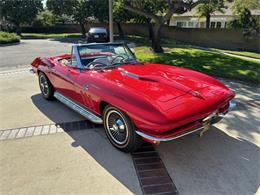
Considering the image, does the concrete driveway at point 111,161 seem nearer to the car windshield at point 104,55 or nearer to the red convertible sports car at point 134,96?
the red convertible sports car at point 134,96

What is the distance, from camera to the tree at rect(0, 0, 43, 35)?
104ft

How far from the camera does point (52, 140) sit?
12.2 ft

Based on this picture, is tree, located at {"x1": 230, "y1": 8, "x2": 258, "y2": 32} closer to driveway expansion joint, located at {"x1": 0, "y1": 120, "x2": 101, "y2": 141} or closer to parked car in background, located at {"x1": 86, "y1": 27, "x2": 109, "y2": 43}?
parked car in background, located at {"x1": 86, "y1": 27, "x2": 109, "y2": 43}

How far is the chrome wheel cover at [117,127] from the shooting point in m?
3.22

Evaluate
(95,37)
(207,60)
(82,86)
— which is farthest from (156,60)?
(95,37)

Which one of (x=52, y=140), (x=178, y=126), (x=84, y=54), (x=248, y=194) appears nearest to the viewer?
(x=248, y=194)

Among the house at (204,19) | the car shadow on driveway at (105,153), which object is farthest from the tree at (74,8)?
the car shadow on driveway at (105,153)

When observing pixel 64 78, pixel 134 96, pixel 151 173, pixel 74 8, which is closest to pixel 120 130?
pixel 134 96

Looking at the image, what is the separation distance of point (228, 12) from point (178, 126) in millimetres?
28915

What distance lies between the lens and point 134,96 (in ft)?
9.87

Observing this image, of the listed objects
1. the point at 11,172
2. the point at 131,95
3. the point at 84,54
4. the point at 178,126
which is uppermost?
the point at 84,54

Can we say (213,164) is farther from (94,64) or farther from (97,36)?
(97,36)

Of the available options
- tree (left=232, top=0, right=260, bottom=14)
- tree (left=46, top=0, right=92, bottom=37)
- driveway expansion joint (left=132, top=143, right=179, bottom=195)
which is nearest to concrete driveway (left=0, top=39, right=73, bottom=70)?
driveway expansion joint (left=132, top=143, right=179, bottom=195)

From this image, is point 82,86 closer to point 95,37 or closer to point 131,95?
A: point 131,95
